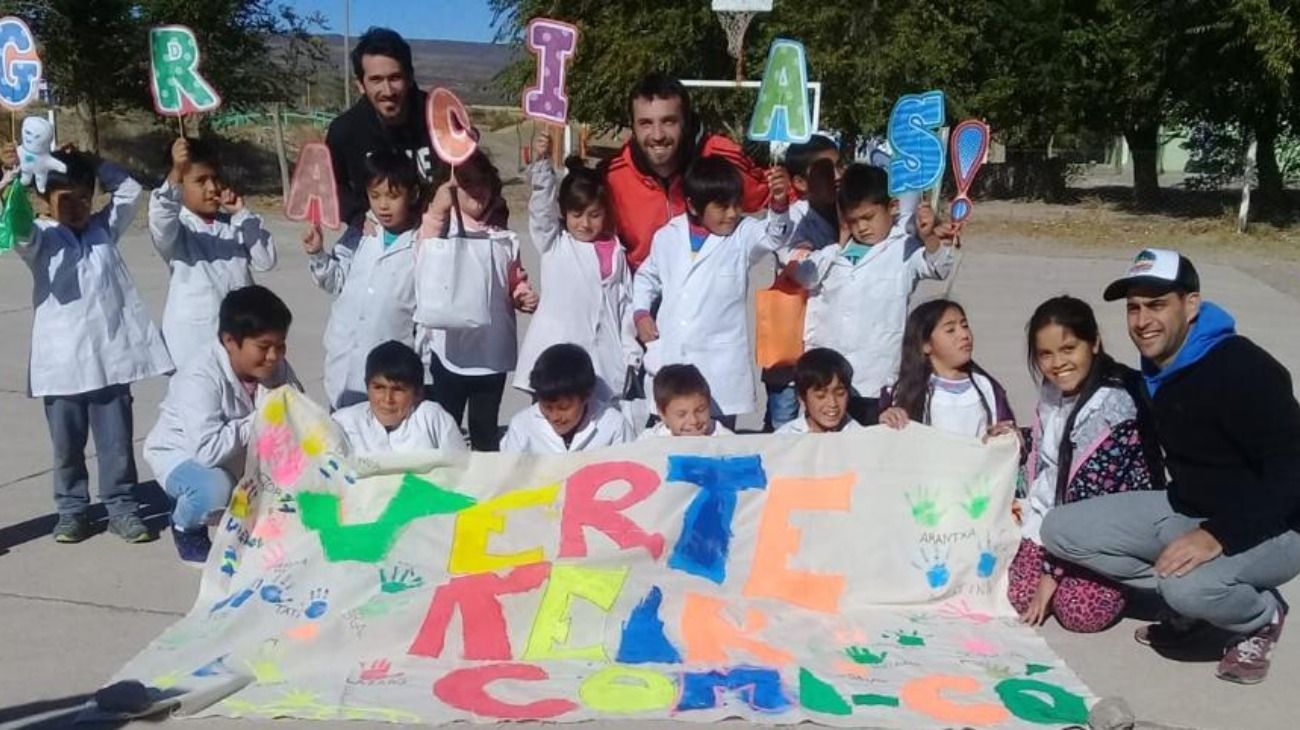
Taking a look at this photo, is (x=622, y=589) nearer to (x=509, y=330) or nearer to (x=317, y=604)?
(x=317, y=604)

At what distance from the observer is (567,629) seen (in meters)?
4.36

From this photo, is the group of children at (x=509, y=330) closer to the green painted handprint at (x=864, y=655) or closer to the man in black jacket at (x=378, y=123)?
the man in black jacket at (x=378, y=123)

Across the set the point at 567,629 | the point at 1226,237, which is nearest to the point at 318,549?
the point at 567,629

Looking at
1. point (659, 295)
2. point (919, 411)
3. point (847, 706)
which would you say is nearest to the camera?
point (847, 706)

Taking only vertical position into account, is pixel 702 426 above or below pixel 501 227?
below

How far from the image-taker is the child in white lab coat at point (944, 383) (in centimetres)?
505

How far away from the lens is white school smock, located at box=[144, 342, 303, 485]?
5.13 m

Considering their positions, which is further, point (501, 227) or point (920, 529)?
point (501, 227)

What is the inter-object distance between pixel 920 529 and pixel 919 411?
1.67 feet

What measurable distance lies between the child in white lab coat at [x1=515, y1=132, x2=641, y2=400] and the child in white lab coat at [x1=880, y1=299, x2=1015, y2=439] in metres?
1.14

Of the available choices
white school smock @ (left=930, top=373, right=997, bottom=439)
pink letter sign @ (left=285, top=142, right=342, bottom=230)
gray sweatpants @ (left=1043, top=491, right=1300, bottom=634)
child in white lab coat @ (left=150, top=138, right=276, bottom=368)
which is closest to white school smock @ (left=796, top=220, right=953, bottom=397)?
white school smock @ (left=930, top=373, right=997, bottom=439)

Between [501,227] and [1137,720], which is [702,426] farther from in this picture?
[1137,720]

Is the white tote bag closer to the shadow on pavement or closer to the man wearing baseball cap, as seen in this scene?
the shadow on pavement

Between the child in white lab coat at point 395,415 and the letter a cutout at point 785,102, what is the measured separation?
174cm
